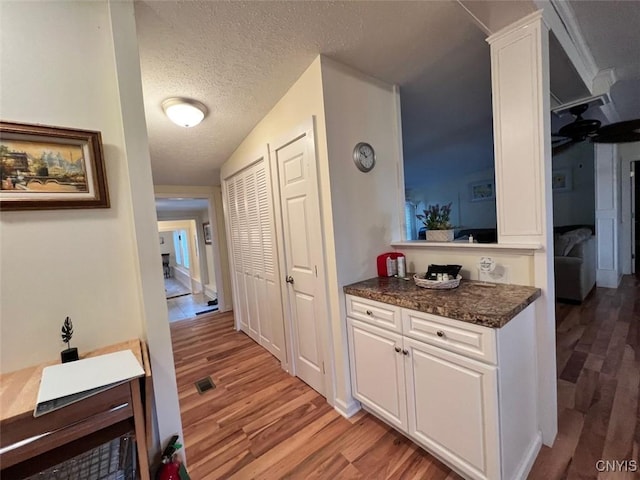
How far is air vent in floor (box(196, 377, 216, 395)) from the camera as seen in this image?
7.50ft

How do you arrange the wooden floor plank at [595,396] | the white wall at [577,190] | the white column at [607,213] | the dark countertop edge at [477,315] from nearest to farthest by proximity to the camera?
the dark countertop edge at [477,315] → the wooden floor plank at [595,396] → the white column at [607,213] → the white wall at [577,190]

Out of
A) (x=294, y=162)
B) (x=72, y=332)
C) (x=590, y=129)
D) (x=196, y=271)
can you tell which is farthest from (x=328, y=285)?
(x=196, y=271)

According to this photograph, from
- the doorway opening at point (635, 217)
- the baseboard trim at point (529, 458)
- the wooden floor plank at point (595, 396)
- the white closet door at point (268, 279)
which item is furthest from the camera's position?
the doorway opening at point (635, 217)

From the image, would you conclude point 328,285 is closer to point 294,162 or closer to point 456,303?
point 456,303

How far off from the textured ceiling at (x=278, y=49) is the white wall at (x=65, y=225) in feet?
1.35

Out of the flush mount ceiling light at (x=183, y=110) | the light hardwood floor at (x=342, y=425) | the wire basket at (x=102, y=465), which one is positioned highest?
the flush mount ceiling light at (x=183, y=110)

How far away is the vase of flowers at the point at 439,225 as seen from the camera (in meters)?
1.89

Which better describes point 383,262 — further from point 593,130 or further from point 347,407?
point 593,130

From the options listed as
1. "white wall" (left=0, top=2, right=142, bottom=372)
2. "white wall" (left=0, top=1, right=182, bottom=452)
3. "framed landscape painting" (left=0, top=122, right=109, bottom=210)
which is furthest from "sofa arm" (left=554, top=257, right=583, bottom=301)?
"framed landscape painting" (left=0, top=122, right=109, bottom=210)

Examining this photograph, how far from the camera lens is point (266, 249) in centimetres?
267

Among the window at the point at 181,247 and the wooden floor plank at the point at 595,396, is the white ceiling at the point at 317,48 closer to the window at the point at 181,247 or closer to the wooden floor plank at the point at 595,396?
the wooden floor plank at the point at 595,396

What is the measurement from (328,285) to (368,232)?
A: 50 cm

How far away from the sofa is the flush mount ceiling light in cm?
464

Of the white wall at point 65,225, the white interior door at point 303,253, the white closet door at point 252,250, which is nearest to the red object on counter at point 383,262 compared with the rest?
the white interior door at point 303,253
